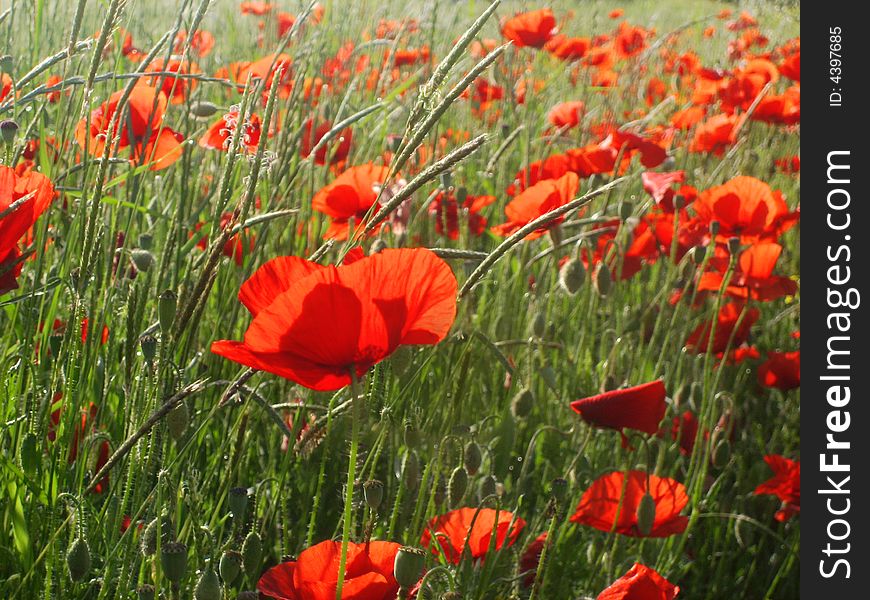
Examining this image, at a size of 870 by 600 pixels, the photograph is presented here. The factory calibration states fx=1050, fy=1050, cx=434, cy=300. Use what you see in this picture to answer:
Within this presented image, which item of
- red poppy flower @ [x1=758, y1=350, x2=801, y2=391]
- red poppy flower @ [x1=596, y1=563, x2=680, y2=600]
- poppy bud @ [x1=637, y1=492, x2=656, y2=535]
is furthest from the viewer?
red poppy flower @ [x1=758, y1=350, x2=801, y2=391]

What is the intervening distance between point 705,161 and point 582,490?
6.30 ft

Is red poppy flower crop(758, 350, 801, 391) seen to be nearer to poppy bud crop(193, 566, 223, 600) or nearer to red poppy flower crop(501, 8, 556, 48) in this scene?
red poppy flower crop(501, 8, 556, 48)

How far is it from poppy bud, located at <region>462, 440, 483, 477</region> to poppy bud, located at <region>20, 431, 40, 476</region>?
47 centimetres

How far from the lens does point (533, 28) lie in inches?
115

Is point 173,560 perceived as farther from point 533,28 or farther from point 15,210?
point 533,28

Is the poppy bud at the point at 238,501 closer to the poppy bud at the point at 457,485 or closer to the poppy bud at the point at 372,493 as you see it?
the poppy bud at the point at 372,493

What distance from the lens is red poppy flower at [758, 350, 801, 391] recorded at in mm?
2064

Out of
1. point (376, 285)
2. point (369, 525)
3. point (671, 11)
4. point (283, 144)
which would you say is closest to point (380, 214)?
point (376, 285)

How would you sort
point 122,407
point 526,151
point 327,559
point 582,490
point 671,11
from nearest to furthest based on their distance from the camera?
point 327,559 → point 122,407 → point 582,490 → point 526,151 → point 671,11

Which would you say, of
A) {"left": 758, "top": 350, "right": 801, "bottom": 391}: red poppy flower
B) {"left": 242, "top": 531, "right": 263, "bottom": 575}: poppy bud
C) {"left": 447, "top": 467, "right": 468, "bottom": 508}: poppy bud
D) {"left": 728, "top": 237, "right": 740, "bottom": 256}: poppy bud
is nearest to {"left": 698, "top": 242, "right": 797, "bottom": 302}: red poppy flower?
{"left": 758, "top": 350, "right": 801, "bottom": 391}: red poppy flower

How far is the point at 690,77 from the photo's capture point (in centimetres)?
469

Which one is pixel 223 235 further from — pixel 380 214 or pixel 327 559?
pixel 327 559

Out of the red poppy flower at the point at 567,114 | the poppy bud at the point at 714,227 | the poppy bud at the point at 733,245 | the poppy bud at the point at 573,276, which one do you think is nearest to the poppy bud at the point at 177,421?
the poppy bud at the point at 573,276

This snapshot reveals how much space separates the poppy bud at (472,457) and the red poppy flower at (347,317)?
1.46 feet
